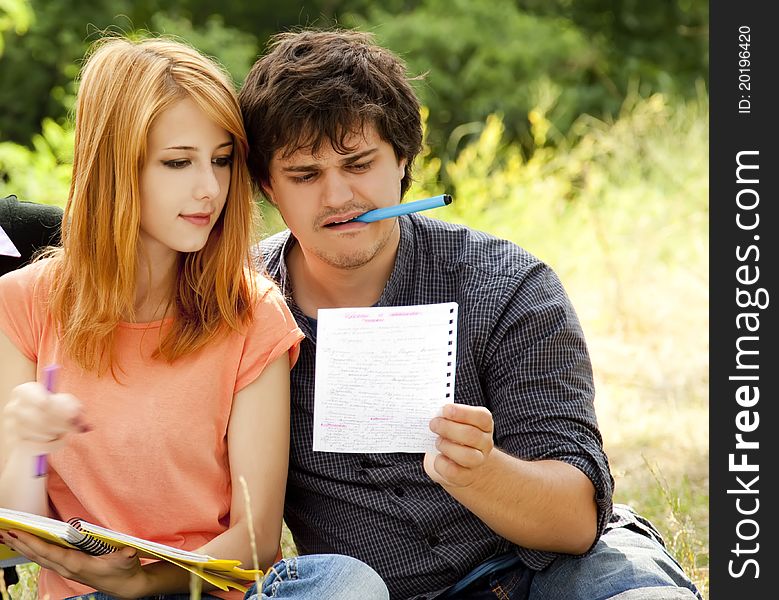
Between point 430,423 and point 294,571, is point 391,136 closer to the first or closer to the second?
point 430,423

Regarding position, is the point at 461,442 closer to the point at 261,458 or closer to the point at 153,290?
the point at 261,458

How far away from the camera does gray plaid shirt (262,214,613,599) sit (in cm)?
214

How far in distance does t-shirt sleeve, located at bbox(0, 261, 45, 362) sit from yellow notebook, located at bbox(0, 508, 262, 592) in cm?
42

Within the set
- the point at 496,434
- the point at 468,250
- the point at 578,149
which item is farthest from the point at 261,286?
the point at 578,149

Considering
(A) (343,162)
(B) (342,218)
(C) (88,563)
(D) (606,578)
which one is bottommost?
(D) (606,578)

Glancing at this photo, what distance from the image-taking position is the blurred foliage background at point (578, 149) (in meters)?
4.44

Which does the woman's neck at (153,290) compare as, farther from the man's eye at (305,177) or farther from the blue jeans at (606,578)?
the blue jeans at (606,578)

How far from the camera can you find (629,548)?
7.03 feet

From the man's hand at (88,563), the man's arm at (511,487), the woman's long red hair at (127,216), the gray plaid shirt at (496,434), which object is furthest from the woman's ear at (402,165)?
the man's hand at (88,563)

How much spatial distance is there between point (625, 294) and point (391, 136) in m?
3.32

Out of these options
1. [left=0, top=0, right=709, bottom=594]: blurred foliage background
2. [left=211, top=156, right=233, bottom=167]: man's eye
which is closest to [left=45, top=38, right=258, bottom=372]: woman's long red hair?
[left=211, top=156, right=233, bottom=167]: man's eye

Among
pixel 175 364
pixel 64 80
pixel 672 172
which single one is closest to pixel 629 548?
pixel 175 364

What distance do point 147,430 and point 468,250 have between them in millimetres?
766

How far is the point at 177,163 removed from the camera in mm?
2086
